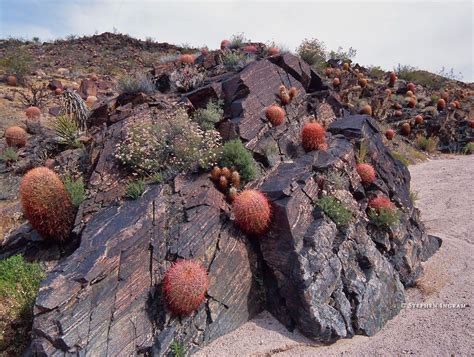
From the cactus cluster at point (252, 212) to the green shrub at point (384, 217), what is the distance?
2.28 metres

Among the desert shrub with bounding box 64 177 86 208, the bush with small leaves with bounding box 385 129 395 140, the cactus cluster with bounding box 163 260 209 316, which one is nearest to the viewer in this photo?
the cactus cluster with bounding box 163 260 209 316

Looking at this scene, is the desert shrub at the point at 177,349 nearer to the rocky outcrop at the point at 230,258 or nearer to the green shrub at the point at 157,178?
the rocky outcrop at the point at 230,258

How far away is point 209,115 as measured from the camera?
828 centimetres

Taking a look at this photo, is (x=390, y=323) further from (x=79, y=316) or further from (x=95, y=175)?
(x=95, y=175)

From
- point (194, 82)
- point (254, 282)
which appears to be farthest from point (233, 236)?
point (194, 82)

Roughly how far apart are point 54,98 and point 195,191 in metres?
11.9

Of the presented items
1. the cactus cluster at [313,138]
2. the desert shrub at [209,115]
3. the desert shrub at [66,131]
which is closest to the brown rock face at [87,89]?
the desert shrub at [66,131]

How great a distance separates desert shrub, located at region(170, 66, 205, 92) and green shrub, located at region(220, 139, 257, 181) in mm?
3886

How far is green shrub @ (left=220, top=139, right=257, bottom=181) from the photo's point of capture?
6945 millimetres

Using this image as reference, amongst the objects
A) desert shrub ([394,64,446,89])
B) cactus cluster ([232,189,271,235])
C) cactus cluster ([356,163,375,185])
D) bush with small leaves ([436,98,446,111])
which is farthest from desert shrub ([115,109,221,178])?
desert shrub ([394,64,446,89])

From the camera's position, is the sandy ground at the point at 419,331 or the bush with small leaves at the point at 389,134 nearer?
the sandy ground at the point at 419,331

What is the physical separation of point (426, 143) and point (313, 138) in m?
12.0

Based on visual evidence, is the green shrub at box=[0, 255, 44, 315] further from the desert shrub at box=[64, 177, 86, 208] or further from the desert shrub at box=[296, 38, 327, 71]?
the desert shrub at box=[296, 38, 327, 71]

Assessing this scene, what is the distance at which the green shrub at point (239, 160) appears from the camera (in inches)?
273
